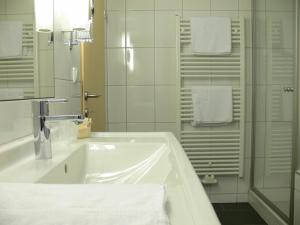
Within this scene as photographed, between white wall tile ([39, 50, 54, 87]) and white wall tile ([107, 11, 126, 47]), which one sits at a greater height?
white wall tile ([107, 11, 126, 47])

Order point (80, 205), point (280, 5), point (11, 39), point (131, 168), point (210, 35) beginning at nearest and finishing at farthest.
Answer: point (80, 205) < point (11, 39) < point (131, 168) < point (280, 5) < point (210, 35)

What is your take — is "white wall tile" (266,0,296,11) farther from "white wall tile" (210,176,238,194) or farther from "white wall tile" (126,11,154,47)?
"white wall tile" (210,176,238,194)

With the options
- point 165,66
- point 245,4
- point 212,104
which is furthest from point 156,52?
point 245,4

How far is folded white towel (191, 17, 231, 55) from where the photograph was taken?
2465mm

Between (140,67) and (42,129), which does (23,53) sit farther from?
(140,67)

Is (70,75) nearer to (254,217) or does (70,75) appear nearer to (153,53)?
(153,53)

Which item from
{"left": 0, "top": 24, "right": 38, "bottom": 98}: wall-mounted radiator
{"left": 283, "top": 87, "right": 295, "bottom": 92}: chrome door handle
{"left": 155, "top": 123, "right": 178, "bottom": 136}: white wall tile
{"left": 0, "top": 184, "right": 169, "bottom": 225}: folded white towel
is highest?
{"left": 0, "top": 24, "right": 38, "bottom": 98}: wall-mounted radiator

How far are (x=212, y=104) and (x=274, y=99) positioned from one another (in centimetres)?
46

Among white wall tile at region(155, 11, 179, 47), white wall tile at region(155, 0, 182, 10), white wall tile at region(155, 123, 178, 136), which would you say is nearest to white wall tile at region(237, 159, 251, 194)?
white wall tile at region(155, 123, 178, 136)

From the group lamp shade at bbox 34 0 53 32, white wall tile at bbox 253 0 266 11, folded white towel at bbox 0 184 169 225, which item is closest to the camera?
folded white towel at bbox 0 184 169 225

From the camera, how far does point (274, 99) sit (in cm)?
233

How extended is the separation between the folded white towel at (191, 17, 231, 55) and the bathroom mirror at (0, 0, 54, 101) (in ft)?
4.71

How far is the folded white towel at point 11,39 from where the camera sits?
904mm

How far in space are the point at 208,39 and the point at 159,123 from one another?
0.79m
